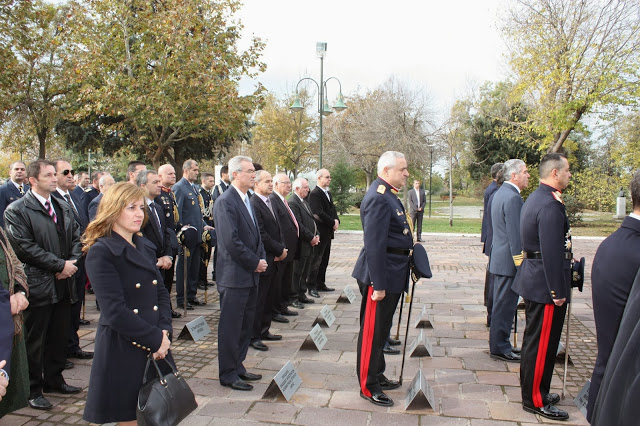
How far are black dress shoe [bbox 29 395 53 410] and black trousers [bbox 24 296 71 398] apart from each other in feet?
0.15

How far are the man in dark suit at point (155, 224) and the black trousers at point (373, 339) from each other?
2905mm

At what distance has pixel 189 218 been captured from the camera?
7637 millimetres

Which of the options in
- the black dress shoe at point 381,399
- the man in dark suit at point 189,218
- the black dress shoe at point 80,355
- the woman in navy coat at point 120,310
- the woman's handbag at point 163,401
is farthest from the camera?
the man in dark suit at point 189,218

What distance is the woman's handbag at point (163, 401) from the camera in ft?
8.06

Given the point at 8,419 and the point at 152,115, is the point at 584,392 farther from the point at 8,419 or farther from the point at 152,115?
the point at 152,115

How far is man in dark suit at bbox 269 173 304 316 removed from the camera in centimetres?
699

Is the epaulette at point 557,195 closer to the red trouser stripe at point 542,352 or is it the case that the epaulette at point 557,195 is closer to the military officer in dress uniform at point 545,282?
the military officer in dress uniform at point 545,282

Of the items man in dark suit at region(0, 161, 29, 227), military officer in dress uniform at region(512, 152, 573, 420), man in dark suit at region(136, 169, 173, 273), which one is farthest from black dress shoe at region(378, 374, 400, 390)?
man in dark suit at region(0, 161, 29, 227)

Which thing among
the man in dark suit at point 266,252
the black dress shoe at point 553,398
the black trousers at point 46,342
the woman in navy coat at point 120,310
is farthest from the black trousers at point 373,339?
the black trousers at point 46,342

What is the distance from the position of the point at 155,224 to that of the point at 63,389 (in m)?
2.17

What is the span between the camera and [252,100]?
20188 mm

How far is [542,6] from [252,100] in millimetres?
12876

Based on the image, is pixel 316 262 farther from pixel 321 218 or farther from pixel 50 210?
pixel 50 210

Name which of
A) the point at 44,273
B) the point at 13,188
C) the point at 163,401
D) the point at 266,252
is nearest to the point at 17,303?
the point at 163,401
